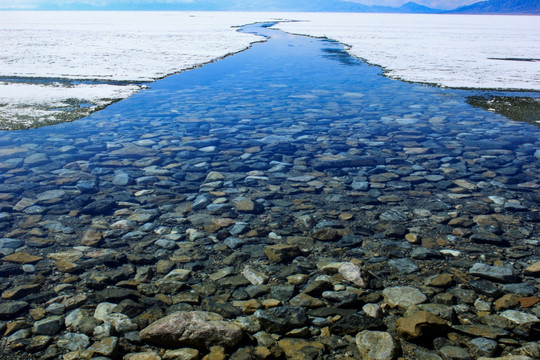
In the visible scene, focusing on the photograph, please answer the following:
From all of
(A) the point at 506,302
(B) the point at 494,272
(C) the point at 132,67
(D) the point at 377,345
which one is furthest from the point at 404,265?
(C) the point at 132,67

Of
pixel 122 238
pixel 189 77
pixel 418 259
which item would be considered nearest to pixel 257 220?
pixel 122 238

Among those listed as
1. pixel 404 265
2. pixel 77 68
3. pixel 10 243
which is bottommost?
pixel 10 243

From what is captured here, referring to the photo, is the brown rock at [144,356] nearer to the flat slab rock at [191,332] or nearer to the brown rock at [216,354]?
the flat slab rock at [191,332]

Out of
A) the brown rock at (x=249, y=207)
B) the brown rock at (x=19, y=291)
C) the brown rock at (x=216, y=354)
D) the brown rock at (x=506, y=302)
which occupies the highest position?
the brown rock at (x=506, y=302)

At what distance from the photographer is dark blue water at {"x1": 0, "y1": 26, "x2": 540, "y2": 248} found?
5410mm

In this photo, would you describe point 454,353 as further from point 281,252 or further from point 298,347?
point 281,252

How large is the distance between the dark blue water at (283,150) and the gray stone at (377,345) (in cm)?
231

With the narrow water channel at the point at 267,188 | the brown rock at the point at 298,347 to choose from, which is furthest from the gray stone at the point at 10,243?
the brown rock at the point at 298,347

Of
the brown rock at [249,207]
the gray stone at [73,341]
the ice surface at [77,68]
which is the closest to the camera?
the gray stone at [73,341]

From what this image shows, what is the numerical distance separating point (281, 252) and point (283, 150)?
3363mm

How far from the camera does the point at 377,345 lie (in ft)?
8.93

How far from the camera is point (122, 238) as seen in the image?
4215 mm

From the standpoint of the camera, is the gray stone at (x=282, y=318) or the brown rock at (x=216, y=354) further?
the gray stone at (x=282, y=318)

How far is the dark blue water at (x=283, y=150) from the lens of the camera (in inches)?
213
